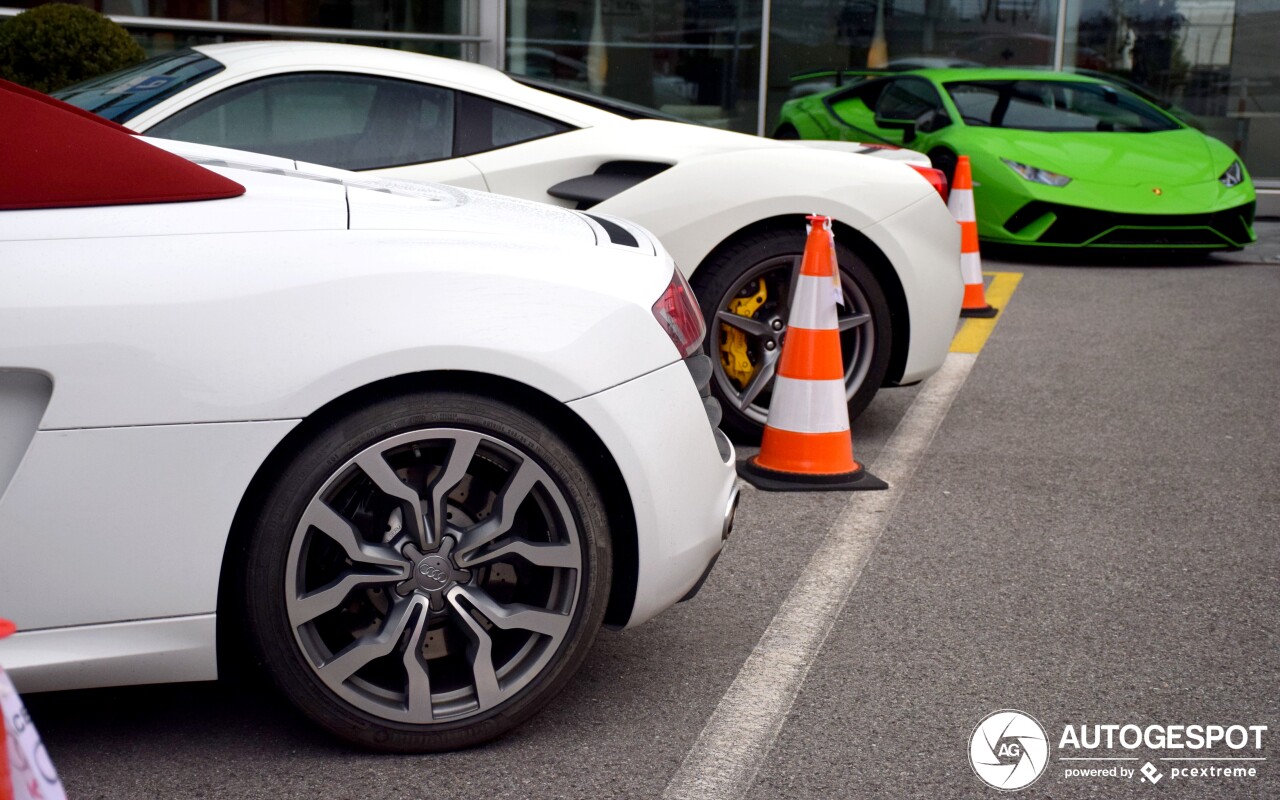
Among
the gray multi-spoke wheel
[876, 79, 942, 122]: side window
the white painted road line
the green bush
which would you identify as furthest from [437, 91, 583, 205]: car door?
[876, 79, 942, 122]: side window

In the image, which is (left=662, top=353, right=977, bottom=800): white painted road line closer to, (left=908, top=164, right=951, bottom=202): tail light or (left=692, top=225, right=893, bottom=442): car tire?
(left=692, top=225, right=893, bottom=442): car tire

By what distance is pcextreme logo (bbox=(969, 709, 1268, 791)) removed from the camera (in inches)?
109

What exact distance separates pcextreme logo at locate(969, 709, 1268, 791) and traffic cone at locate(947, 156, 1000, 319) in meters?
5.24

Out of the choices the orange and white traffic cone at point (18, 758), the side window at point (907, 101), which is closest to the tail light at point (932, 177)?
the orange and white traffic cone at point (18, 758)

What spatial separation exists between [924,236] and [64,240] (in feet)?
11.1

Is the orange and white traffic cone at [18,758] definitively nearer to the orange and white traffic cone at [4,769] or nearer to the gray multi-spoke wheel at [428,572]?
the orange and white traffic cone at [4,769]

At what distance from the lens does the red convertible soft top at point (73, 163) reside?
254 cm

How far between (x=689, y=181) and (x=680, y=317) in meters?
2.24

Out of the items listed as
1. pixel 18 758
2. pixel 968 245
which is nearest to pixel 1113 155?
pixel 968 245

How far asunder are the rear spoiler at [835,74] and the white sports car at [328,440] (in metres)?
11.6

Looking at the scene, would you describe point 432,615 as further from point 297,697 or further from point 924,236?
point 924,236

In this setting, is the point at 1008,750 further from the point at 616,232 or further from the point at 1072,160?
the point at 1072,160

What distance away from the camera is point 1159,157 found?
10195 mm

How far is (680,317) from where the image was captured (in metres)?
2.96
